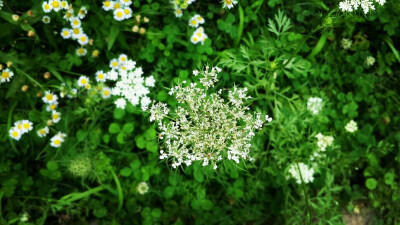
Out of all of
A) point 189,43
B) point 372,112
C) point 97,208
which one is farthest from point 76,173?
point 372,112

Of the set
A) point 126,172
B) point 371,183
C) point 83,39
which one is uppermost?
point 83,39

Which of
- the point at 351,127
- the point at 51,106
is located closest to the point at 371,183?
the point at 351,127

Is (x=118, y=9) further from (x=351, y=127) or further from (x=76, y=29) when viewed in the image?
(x=351, y=127)

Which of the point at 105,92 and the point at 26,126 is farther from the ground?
the point at 105,92

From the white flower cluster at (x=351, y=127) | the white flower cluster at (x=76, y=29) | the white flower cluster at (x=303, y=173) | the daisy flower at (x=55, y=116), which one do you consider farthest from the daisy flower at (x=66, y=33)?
the white flower cluster at (x=351, y=127)

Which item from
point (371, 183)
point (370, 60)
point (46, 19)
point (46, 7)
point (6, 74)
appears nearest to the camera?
point (46, 7)

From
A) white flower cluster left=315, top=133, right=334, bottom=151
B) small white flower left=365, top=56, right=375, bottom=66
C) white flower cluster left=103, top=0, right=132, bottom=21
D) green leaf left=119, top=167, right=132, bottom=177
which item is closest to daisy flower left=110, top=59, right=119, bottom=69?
white flower cluster left=103, top=0, right=132, bottom=21

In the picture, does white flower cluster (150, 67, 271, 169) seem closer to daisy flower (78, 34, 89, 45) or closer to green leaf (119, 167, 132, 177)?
green leaf (119, 167, 132, 177)

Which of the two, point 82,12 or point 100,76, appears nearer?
point 82,12

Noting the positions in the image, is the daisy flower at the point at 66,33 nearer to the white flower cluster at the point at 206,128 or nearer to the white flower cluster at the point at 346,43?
the white flower cluster at the point at 206,128
